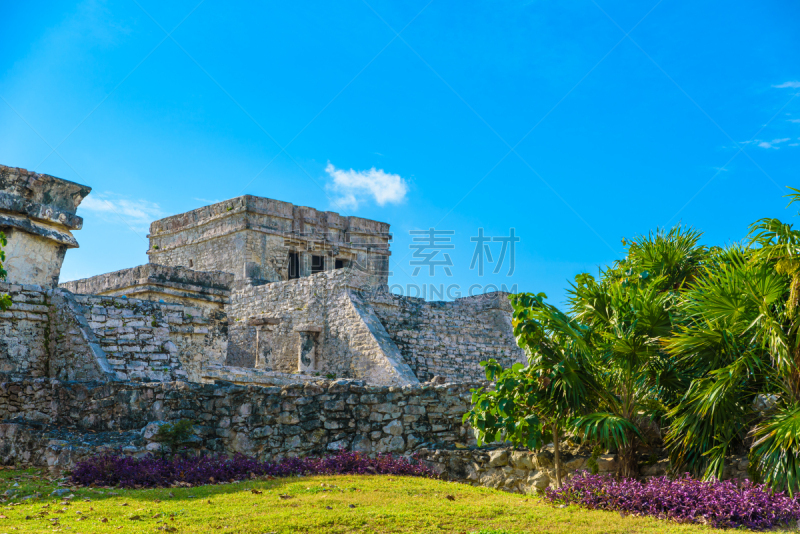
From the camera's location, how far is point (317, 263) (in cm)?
2534

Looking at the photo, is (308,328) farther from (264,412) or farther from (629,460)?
(629,460)

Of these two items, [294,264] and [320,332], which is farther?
[294,264]

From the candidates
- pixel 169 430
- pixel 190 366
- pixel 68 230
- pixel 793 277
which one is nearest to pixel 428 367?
pixel 190 366

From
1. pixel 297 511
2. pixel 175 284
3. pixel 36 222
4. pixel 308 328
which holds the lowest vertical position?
pixel 297 511

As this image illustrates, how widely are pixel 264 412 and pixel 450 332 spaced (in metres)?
10.8

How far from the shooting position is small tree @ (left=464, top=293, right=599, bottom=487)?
7.64 metres

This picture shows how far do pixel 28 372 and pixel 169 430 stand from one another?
343 cm

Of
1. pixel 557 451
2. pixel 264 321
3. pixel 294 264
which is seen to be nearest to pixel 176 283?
pixel 264 321

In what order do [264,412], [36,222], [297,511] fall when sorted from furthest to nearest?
[36,222] < [264,412] < [297,511]

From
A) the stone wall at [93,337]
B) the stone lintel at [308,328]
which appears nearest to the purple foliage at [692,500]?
the stone wall at [93,337]

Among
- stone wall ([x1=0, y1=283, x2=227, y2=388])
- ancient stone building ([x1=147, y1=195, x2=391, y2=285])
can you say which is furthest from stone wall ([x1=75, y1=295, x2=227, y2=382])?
ancient stone building ([x1=147, y1=195, x2=391, y2=285])

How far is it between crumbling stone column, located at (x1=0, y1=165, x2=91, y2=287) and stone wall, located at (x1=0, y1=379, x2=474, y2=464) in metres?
3.17

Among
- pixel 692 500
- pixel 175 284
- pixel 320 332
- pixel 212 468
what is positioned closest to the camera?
pixel 692 500

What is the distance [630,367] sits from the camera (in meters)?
7.51
